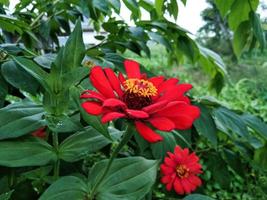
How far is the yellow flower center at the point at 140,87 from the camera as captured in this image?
0.34m

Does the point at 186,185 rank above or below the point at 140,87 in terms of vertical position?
below

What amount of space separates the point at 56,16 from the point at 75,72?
0.44 m

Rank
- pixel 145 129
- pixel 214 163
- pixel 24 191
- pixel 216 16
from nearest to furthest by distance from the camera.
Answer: pixel 145 129
pixel 24 191
pixel 214 163
pixel 216 16

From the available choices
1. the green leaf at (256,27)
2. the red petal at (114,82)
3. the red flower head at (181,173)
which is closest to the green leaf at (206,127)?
the red flower head at (181,173)

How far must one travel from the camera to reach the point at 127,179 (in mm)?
367

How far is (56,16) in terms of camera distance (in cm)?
75

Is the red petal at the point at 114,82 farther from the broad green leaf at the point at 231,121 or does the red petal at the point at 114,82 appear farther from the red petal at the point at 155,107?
the broad green leaf at the point at 231,121

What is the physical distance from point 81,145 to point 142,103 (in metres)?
0.07

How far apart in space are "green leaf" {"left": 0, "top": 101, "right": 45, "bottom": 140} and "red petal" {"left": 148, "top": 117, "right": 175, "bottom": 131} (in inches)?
4.3

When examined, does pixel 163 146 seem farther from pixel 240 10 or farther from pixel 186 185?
pixel 240 10

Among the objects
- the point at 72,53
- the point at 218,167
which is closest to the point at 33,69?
the point at 72,53

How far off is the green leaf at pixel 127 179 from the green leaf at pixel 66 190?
0.01 m

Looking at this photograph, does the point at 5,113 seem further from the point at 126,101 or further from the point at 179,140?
the point at 179,140

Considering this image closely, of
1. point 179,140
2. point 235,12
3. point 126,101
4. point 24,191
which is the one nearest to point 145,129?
point 126,101
